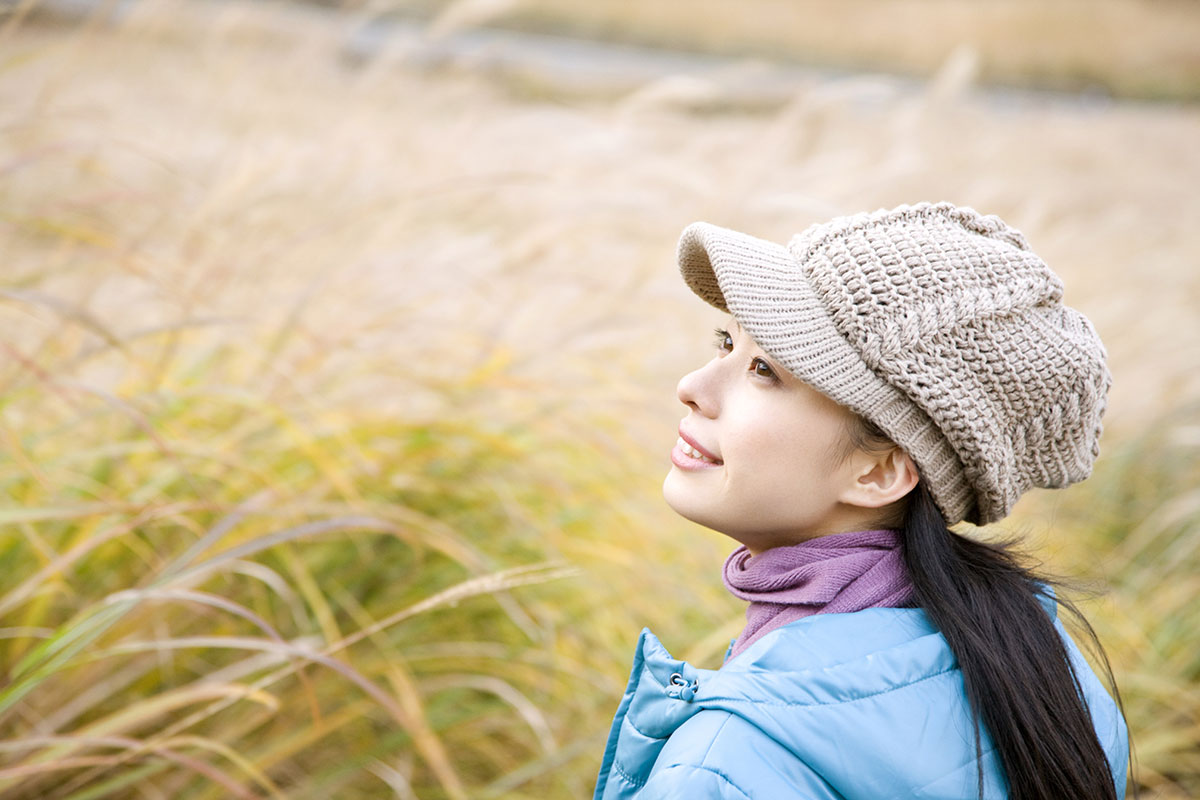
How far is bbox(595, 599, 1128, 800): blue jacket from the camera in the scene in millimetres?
1059

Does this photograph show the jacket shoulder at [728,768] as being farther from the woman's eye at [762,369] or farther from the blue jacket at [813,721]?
the woman's eye at [762,369]

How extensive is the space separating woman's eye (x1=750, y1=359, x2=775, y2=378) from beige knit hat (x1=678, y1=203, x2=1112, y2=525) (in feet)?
0.25

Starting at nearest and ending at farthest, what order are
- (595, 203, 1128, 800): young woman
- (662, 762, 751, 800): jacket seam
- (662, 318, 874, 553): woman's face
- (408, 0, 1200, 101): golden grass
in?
1. (662, 762, 751, 800): jacket seam
2. (595, 203, 1128, 800): young woman
3. (662, 318, 874, 553): woman's face
4. (408, 0, 1200, 101): golden grass

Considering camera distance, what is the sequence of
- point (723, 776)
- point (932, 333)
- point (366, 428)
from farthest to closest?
point (366, 428) < point (932, 333) < point (723, 776)

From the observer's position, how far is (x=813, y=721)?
1.09m

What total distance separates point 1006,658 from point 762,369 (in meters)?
0.46

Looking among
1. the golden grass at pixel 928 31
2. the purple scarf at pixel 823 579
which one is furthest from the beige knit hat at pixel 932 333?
the golden grass at pixel 928 31

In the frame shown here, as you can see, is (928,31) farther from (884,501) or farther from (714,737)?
(714,737)

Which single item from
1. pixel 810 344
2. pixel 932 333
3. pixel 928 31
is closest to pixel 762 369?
pixel 810 344

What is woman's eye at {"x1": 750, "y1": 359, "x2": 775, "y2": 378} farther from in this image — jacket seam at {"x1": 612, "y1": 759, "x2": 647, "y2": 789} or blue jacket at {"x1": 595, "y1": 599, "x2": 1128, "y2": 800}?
jacket seam at {"x1": 612, "y1": 759, "x2": 647, "y2": 789}

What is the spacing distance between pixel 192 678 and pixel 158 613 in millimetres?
220

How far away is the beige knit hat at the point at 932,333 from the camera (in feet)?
3.90

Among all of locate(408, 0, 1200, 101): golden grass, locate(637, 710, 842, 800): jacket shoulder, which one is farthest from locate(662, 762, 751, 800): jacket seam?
locate(408, 0, 1200, 101): golden grass

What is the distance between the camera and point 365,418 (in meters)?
2.17
